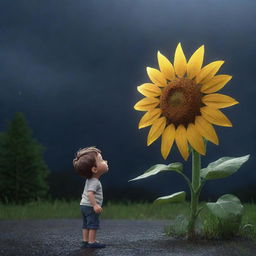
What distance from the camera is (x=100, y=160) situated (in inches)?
135

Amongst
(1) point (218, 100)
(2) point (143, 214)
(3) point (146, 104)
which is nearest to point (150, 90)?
(3) point (146, 104)

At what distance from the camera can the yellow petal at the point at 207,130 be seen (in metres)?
3.17

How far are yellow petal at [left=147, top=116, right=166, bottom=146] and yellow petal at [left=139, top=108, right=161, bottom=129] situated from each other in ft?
0.10

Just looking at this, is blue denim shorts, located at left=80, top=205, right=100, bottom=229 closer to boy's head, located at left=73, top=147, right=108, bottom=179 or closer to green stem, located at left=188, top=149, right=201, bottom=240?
boy's head, located at left=73, top=147, right=108, bottom=179

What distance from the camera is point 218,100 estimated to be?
3.20 meters

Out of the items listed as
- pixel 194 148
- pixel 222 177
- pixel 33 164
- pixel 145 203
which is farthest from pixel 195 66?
pixel 33 164

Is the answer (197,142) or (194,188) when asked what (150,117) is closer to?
(197,142)

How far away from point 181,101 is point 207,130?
251mm

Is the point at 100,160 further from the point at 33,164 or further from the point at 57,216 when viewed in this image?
the point at 33,164

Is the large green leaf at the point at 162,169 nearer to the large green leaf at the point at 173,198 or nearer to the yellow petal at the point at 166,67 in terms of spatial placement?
the large green leaf at the point at 173,198

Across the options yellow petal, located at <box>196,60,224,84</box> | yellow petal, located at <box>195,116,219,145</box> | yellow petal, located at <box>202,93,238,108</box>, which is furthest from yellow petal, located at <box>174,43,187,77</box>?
yellow petal, located at <box>195,116,219,145</box>

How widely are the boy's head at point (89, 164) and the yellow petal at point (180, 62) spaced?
0.79 m

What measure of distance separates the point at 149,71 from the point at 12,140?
4.79 m

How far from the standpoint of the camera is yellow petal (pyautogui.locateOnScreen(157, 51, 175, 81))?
335cm
